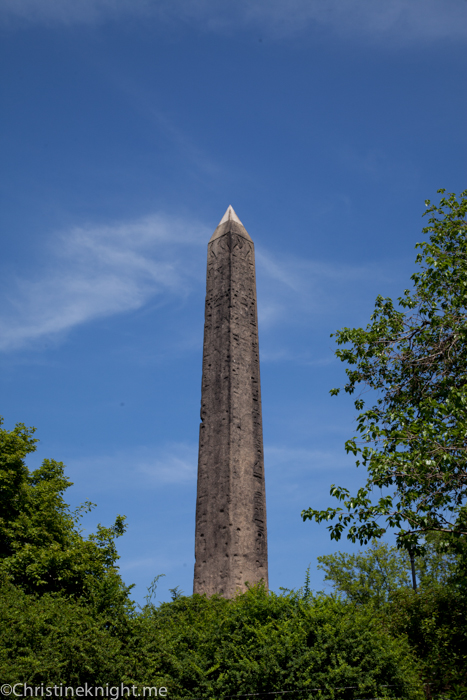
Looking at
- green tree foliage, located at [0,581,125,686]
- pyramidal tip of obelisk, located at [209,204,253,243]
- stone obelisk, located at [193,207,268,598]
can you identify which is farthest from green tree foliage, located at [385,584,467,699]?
pyramidal tip of obelisk, located at [209,204,253,243]

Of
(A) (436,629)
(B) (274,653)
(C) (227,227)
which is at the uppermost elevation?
(C) (227,227)

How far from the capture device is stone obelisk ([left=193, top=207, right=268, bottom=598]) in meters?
11.3

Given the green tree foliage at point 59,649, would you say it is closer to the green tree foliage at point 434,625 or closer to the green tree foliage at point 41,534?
the green tree foliage at point 434,625

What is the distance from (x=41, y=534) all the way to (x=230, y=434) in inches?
441

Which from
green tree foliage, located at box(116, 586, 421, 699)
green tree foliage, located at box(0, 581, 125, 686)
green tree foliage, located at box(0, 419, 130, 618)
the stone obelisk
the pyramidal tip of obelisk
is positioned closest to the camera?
green tree foliage, located at box(0, 581, 125, 686)

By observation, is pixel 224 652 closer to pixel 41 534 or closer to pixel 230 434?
pixel 230 434

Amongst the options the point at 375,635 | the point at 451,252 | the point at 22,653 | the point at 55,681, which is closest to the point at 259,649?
the point at 375,635

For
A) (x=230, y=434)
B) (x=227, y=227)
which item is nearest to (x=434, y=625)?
(x=230, y=434)

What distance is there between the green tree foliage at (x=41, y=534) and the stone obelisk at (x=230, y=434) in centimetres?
793

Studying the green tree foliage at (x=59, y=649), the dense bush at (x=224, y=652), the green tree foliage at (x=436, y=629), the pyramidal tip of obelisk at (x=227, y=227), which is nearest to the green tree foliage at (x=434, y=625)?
the green tree foliage at (x=436, y=629)

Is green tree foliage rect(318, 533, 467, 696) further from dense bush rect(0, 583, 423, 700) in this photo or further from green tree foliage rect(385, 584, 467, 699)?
dense bush rect(0, 583, 423, 700)

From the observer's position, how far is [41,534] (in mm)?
20016

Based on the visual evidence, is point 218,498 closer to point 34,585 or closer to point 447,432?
point 447,432

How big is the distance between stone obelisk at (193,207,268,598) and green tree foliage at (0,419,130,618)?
7.93m
